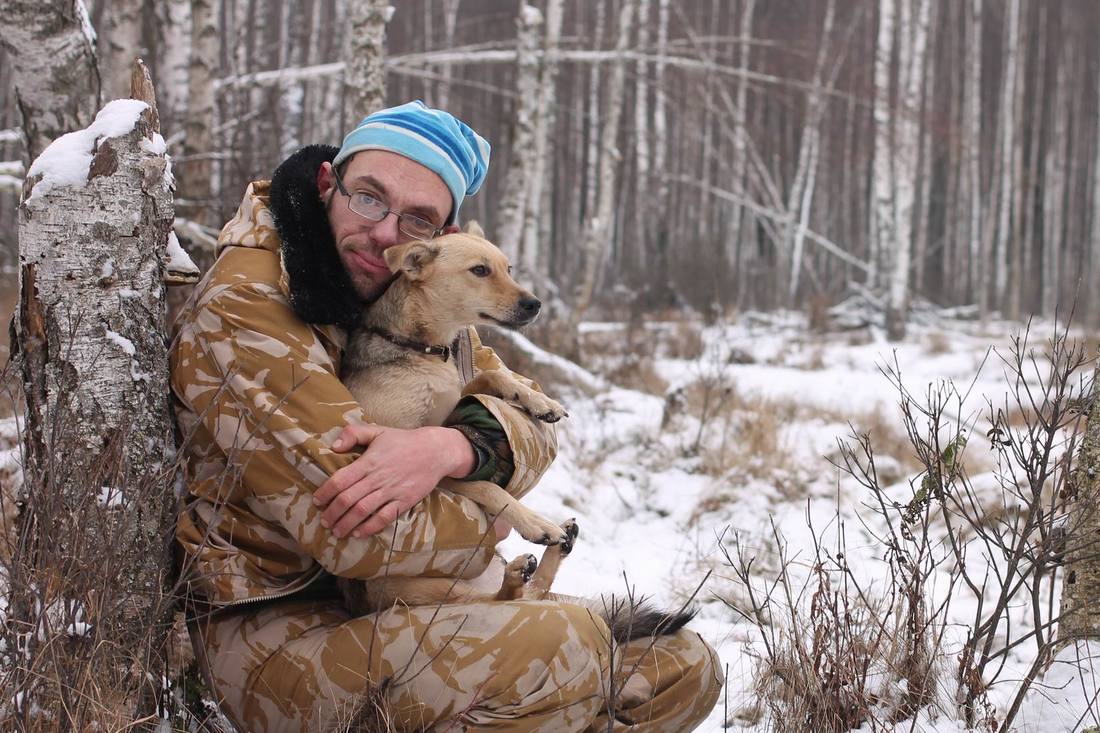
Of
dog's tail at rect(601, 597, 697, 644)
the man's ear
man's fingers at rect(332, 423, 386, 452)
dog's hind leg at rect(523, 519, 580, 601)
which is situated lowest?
dog's tail at rect(601, 597, 697, 644)

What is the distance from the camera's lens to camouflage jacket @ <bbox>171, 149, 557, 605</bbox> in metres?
2.27

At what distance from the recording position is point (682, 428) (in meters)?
7.61

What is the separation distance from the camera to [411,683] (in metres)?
2.26

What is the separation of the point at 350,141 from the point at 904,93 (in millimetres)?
16239

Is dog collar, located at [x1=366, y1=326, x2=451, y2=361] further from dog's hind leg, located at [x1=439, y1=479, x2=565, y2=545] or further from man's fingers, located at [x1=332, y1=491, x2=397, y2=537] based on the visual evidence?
man's fingers, located at [x1=332, y1=491, x2=397, y2=537]

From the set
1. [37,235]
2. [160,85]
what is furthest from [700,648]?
[160,85]

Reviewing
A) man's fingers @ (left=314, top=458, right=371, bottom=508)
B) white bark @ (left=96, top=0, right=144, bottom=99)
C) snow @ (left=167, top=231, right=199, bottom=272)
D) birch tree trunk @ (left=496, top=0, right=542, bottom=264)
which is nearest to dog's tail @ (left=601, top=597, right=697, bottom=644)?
man's fingers @ (left=314, top=458, right=371, bottom=508)

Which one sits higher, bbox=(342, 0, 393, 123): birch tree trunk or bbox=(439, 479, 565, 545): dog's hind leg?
bbox=(342, 0, 393, 123): birch tree trunk

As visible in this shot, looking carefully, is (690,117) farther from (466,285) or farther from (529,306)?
(466,285)

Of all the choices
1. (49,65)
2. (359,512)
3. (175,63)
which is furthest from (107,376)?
(175,63)

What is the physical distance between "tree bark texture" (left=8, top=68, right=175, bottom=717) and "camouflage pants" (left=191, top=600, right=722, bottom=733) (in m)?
0.27

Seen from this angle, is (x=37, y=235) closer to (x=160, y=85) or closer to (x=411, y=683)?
(x=411, y=683)

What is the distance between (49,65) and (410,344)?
226 centimetres

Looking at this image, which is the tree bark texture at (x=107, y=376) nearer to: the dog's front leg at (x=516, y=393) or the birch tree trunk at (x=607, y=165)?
the dog's front leg at (x=516, y=393)
